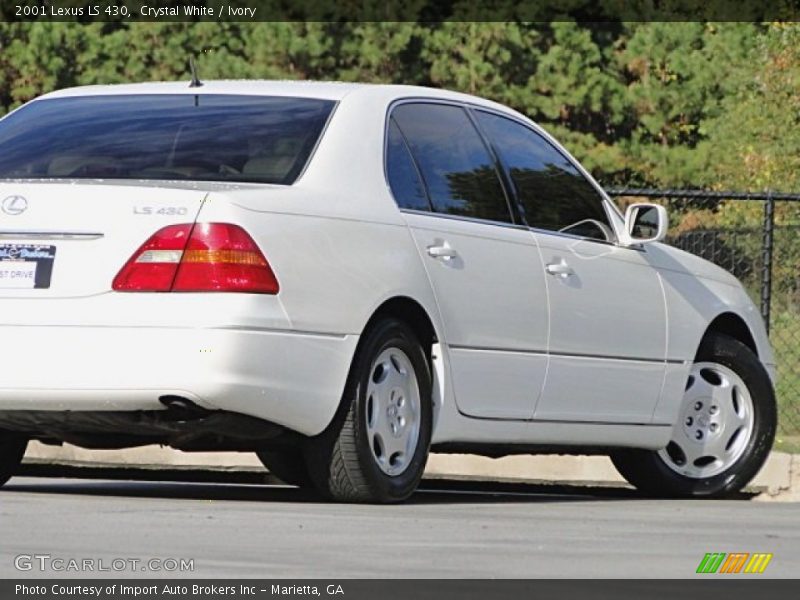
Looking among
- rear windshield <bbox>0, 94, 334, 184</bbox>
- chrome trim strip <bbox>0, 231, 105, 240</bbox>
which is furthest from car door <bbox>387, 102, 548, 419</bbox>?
chrome trim strip <bbox>0, 231, 105, 240</bbox>

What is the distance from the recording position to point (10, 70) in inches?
1986

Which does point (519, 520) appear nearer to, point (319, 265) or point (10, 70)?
point (319, 265)

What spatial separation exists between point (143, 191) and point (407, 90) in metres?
1.75

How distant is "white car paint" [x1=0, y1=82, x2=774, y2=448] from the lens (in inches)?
311

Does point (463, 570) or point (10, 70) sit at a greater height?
point (463, 570)

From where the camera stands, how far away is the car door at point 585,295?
9.60m

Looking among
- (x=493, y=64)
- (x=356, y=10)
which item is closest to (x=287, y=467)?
(x=493, y=64)

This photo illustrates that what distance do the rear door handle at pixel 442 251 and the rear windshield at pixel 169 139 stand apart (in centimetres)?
62

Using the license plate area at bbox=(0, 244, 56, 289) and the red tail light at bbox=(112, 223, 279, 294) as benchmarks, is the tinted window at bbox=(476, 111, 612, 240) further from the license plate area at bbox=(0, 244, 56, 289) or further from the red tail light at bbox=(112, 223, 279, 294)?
the license plate area at bbox=(0, 244, 56, 289)

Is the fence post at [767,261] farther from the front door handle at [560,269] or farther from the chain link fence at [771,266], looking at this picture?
the front door handle at [560,269]

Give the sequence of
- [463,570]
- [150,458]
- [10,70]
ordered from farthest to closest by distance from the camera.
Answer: [10,70] < [150,458] < [463,570]

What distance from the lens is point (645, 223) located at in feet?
34.0

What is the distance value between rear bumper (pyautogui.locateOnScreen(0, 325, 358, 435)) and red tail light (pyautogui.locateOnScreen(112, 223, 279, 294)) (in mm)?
154
